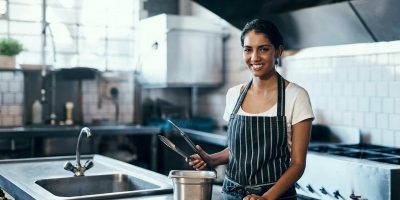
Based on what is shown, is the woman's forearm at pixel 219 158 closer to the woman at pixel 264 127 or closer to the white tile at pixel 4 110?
the woman at pixel 264 127

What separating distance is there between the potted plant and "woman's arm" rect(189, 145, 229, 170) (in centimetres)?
397

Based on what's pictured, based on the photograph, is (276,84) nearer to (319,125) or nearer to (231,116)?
(231,116)

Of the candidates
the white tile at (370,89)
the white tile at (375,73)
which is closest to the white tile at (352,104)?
the white tile at (370,89)

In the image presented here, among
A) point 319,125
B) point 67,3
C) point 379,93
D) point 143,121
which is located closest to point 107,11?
point 67,3

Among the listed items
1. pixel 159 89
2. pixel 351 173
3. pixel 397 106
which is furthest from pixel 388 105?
pixel 159 89

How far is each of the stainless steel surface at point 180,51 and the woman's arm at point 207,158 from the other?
3.66 m

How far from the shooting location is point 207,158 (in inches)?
101

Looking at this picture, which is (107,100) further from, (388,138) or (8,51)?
(388,138)

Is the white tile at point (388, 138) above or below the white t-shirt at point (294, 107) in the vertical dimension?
below

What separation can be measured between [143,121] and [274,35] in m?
4.68

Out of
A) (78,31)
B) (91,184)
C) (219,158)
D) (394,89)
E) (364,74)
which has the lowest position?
(91,184)

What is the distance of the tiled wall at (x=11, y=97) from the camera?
243 inches

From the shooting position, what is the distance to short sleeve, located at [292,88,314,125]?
243 centimetres

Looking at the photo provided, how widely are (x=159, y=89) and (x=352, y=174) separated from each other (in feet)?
12.9
